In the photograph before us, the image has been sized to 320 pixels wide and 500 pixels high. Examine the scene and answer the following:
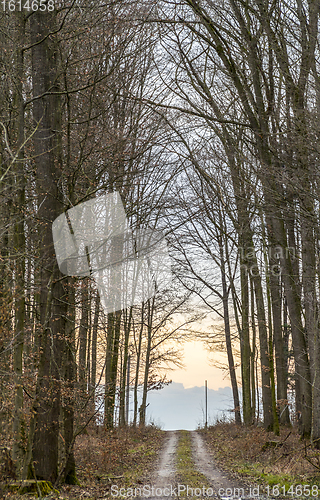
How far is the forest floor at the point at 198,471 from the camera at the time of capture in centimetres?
697

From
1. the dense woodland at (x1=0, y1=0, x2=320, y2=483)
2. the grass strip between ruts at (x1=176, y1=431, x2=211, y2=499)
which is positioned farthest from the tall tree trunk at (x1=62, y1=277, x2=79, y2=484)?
the grass strip between ruts at (x1=176, y1=431, x2=211, y2=499)

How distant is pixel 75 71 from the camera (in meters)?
7.84

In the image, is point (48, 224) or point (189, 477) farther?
point (189, 477)

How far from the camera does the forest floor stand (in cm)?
697

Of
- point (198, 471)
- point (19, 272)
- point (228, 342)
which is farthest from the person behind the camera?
point (228, 342)

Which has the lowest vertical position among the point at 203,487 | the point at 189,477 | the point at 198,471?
the point at 198,471

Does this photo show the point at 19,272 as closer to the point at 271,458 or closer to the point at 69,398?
the point at 69,398

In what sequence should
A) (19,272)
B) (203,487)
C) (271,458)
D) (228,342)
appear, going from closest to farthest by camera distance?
(19,272), (203,487), (271,458), (228,342)

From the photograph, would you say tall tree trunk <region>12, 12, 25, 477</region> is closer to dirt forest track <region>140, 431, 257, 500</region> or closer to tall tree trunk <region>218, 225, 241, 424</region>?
dirt forest track <region>140, 431, 257, 500</region>

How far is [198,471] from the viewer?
30.3 feet

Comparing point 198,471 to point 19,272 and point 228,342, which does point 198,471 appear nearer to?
point 19,272

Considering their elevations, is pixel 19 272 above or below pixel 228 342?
above

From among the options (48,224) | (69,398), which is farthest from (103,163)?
(69,398)

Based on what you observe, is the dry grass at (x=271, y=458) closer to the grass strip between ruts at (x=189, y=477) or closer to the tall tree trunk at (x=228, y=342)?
the grass strip between ruts at (x=189, y=477)
